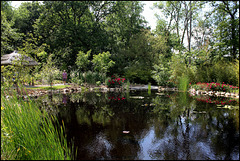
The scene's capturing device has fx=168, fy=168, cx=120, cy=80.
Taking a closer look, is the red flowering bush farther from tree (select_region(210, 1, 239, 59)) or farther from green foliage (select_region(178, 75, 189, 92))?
tree (select_region(210, 1, 239, 59))

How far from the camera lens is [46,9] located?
60.4ft

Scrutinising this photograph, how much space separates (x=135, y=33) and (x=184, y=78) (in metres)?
12.6

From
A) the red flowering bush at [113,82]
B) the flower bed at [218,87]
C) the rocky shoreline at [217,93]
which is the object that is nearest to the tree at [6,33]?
the red flowering bush at [113,82]

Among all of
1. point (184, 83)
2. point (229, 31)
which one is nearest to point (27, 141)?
point (184, 83)

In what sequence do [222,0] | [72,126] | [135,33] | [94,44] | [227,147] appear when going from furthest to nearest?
[135,33]
[94,44]
[222,0]
[72,126]
[227,147]

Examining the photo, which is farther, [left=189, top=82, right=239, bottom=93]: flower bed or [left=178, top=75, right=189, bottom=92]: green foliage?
[left=178, top=75, right=189, bottom=92]: green foliage

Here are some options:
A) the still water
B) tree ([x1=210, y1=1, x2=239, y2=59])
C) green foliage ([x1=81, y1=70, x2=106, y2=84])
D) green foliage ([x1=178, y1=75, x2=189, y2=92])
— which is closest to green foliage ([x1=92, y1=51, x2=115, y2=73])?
green foliage ([x1=81, y1=70, x2=106, y2=84])

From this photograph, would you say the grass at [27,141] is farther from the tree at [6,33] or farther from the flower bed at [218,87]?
the flower bed at [218,87]

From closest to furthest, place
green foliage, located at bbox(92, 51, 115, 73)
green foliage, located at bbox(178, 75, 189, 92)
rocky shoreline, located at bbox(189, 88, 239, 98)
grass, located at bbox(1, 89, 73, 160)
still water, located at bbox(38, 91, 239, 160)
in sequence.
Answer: grass, located at bbox(1, 89, 73, 160), still water, located at bbox(38, 91, 239, 160), rocky shoreline, located at bbox(189, 88, 239, 98), green foliage, located at bbox(178, 75, 189, 92), green foliage, located at bbox(92, 51, 115, 73)

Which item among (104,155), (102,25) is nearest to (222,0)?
(102,25)

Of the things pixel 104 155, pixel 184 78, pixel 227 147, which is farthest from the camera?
pixel 184 78

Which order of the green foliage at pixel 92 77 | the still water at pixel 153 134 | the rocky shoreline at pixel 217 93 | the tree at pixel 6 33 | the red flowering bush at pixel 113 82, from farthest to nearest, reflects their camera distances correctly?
the green foliage at pixel 92 77
the red flowering bush at pixel 113 82
the rocky shoreline at pixel 217 93
the tree at pixel 6 33
the still water at pixel 153 134

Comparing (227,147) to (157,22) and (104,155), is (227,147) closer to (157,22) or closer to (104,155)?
(104,155)

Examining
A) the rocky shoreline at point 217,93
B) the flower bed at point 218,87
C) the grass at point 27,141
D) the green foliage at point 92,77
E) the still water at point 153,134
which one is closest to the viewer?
the grass at point 27,141
